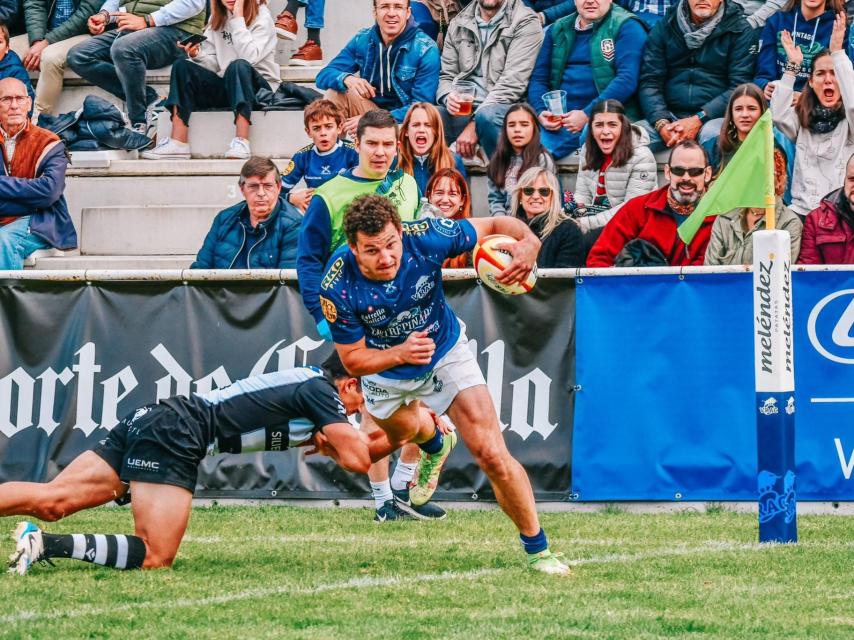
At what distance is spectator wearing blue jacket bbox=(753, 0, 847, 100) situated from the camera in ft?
39.7

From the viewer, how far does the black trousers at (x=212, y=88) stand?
13.6 meters

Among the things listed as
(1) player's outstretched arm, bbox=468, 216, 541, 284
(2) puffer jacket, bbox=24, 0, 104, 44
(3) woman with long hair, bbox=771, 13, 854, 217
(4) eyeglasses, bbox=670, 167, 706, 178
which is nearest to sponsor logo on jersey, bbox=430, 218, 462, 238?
(1) player's outstretched arm, bbox=468, 216, 541, 284

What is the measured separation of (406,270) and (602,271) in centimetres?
279

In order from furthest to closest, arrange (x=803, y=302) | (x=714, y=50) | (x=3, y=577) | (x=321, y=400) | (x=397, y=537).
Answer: (x=714, y=50)
(x=803, y=302)
(x=397, y=537)
(x=321, y=400)
(x=3, y=577)

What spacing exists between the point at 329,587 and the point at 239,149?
7707 millimetres

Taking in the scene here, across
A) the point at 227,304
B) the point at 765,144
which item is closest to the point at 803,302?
the point at 765,144

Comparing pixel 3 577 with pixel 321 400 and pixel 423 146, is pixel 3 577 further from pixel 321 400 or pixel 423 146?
pixel 423 146

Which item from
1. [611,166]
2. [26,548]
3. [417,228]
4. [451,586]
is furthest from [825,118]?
[26,548]

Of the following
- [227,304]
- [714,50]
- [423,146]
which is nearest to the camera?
[227,304]

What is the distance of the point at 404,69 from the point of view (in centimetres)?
1295

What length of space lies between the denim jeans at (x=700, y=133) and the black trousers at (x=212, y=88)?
3.76 metres

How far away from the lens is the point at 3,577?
6.91 meters

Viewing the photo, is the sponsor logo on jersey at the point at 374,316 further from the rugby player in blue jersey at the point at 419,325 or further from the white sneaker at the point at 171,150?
the white sneaker at the point at 171,150

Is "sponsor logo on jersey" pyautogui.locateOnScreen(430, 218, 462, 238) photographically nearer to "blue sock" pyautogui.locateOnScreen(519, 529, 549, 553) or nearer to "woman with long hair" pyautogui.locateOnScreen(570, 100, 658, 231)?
"blue sock" pyautogui.locateOnScreen(519, 529, 549, 553)
